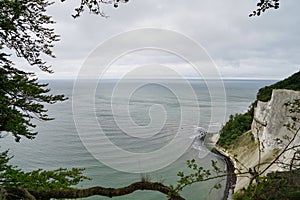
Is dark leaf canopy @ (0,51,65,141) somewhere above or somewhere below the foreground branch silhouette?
above

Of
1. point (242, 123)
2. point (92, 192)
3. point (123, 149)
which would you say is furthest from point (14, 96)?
point (242, 123)

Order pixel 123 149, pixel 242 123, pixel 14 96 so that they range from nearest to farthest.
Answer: pixel 14 96
pixel 123 149
pixel 242 123

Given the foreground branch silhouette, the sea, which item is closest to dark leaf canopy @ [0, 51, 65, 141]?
the foreground branch silhouette

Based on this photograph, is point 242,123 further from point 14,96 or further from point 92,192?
point 92,192

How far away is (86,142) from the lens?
28.3m

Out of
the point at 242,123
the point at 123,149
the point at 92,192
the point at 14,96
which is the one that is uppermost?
the point at 242,123

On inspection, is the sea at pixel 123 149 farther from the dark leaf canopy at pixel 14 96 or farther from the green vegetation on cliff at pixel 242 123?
the dark leaf canopy at pixel 14 96

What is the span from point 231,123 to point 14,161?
70.8 ft

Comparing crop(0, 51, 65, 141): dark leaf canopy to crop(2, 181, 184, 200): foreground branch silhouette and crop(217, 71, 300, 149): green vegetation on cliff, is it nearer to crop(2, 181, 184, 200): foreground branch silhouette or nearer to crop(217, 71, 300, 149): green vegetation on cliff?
crop(2, 181, 184, 200): foreground branch silhouette

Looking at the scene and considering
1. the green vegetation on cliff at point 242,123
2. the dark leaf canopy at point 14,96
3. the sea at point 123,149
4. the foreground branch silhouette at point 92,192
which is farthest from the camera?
the green vegetation on cliff at point 242,123

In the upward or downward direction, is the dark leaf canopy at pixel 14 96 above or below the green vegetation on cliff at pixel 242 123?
below

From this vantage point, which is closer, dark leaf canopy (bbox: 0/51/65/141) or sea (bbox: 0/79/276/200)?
dark leaf canopy (bbox: 0/51/65/141)

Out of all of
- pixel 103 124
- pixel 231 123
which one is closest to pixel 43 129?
pixel 103 124

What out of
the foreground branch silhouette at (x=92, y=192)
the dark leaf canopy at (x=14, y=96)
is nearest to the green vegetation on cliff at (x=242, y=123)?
the dark leaf canopy at (x=14, y=96)
